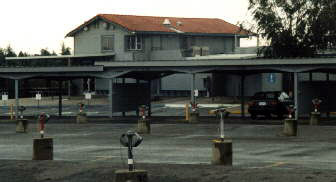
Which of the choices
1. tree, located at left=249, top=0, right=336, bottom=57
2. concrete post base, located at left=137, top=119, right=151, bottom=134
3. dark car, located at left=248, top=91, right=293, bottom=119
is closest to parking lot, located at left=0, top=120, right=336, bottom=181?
concrete post base, located at left=137, top=119, right=151, bottom=134

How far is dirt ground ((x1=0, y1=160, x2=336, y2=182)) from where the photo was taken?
1392 centimetres

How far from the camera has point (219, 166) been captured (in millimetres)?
15820

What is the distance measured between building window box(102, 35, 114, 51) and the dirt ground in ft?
191

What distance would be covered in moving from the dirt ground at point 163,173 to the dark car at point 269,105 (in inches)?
898

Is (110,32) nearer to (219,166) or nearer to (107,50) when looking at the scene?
(107,50)

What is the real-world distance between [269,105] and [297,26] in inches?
830

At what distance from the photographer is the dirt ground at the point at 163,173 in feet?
45.7

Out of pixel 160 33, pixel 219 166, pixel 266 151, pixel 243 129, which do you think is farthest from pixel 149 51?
pixel 219 166

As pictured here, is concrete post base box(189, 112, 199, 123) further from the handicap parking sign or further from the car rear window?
the handicap parking sign

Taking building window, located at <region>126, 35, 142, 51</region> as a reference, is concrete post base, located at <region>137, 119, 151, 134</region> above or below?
below

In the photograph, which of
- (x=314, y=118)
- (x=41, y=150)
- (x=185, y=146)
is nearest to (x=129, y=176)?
(x=41, y=150)

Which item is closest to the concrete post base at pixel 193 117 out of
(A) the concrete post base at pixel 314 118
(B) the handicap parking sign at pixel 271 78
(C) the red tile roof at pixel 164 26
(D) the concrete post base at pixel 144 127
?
(D) the concrete post base at pixel 144 127

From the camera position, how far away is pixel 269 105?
3862cm

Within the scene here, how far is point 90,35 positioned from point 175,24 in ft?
32.4
